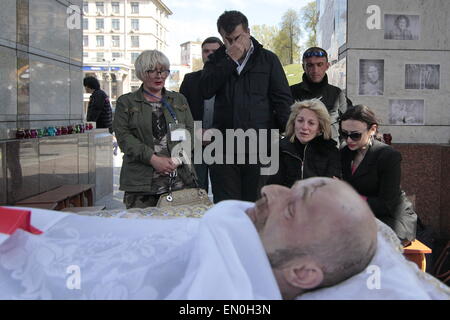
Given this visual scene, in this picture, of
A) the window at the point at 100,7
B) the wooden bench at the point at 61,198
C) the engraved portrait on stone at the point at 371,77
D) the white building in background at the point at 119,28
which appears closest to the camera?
the wooden bench at the point at 61,198

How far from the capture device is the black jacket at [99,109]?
9172mm

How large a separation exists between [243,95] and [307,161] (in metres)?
0.74

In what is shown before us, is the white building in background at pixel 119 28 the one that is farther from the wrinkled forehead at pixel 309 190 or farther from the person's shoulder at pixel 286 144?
the wrinkled forehead at pixel 309 190

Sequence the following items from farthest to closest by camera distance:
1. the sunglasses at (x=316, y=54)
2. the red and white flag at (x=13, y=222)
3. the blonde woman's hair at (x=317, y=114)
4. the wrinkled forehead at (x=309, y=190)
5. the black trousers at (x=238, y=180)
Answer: the sunglasses at (x=316, y=54), the black trousers at (x=238, y=180), the blonde woman's hair at (x=317, y=114), the red and white flag at (x=13, y=222), the wrinkled forehead at (x=309, y=190)

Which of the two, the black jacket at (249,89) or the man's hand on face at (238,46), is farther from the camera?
the black jacket at (249,89)

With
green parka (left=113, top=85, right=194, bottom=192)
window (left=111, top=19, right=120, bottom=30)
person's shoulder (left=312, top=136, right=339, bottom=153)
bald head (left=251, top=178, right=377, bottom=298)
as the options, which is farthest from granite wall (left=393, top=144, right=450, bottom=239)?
window (left=111, top=19, right=120, bottom=30)

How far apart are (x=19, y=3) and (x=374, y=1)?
430 centimetres

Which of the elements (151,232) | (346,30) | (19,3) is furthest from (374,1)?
(151,232)

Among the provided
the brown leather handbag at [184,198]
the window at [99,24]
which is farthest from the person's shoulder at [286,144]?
the window at [99,24]

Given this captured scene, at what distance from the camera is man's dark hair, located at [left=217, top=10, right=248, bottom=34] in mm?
3863

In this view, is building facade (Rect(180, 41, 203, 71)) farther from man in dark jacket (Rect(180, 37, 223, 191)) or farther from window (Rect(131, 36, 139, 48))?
man in dark jacket (Rect(180, 37, 223, 191))
